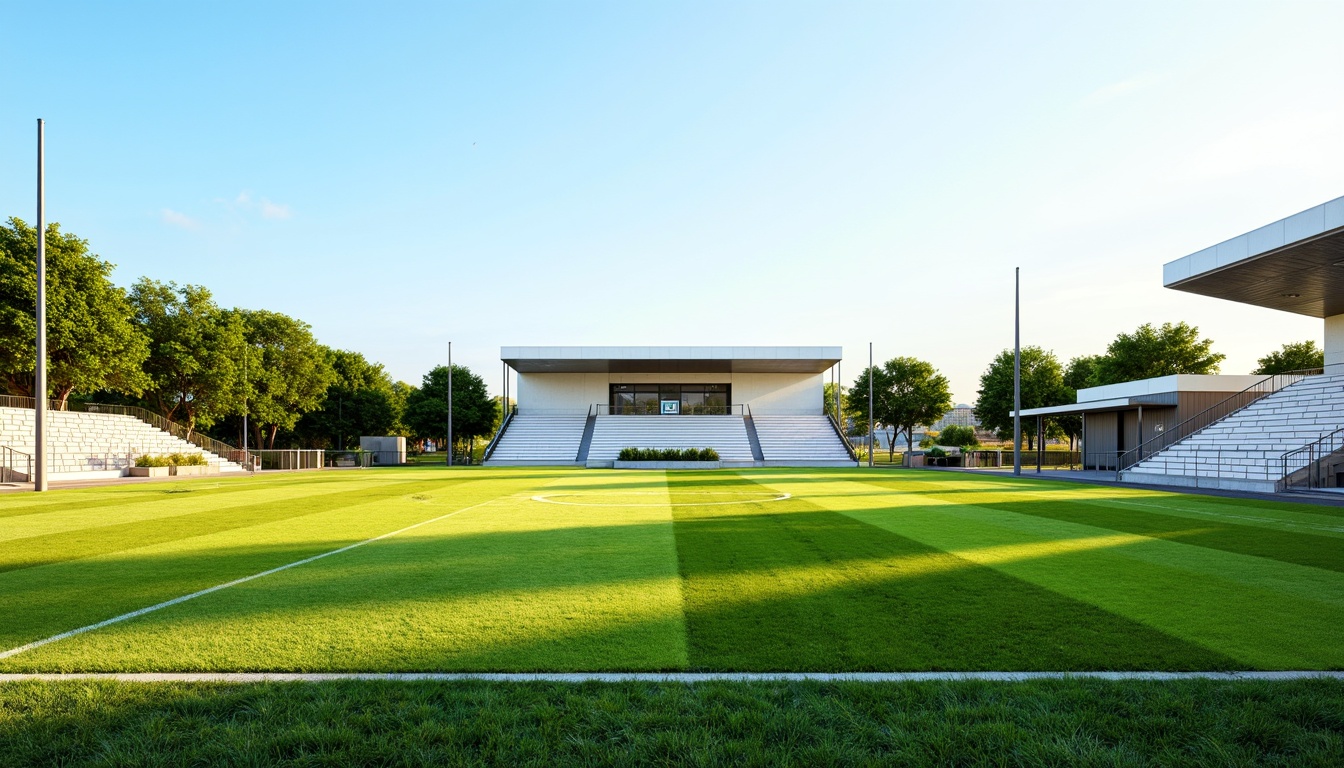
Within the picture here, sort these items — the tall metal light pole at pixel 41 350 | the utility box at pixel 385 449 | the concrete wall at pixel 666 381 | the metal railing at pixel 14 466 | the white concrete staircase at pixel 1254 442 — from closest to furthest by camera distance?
the tall metal light pole at pixel 41 350 → the white concrete staircase at pixel 1254 442 → the metal railing at pixel 14 466 → the utility box at pixel 385 449 → the concrete wall at pixel 666 381

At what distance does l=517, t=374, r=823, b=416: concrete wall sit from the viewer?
54.4 metres

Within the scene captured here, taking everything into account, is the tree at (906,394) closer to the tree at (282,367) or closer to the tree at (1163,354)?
the tree at (1163,354)

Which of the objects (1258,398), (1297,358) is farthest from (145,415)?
(1297,358)

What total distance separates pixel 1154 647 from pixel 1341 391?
30490 millimetres

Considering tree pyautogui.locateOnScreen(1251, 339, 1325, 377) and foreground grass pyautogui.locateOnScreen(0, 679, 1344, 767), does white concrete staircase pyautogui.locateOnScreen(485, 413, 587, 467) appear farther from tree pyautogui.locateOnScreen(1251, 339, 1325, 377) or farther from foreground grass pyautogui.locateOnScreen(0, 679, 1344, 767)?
tree pyautogui.locateOnScreen(1251, 339, 1325, 377)

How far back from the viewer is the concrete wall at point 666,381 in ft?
178

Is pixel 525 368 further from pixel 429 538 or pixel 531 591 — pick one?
pixel 531 591

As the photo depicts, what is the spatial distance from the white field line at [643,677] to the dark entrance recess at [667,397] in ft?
163

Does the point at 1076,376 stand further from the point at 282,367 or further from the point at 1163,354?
the point at 282,367

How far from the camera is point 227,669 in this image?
4352mm

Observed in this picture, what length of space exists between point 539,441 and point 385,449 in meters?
13.0

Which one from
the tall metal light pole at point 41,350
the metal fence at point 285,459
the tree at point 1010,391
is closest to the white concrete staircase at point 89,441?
the metal fence at point 285,459

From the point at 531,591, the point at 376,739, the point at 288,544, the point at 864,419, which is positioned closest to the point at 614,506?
the point at 288,544

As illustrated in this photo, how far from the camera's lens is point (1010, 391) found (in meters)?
60.2
